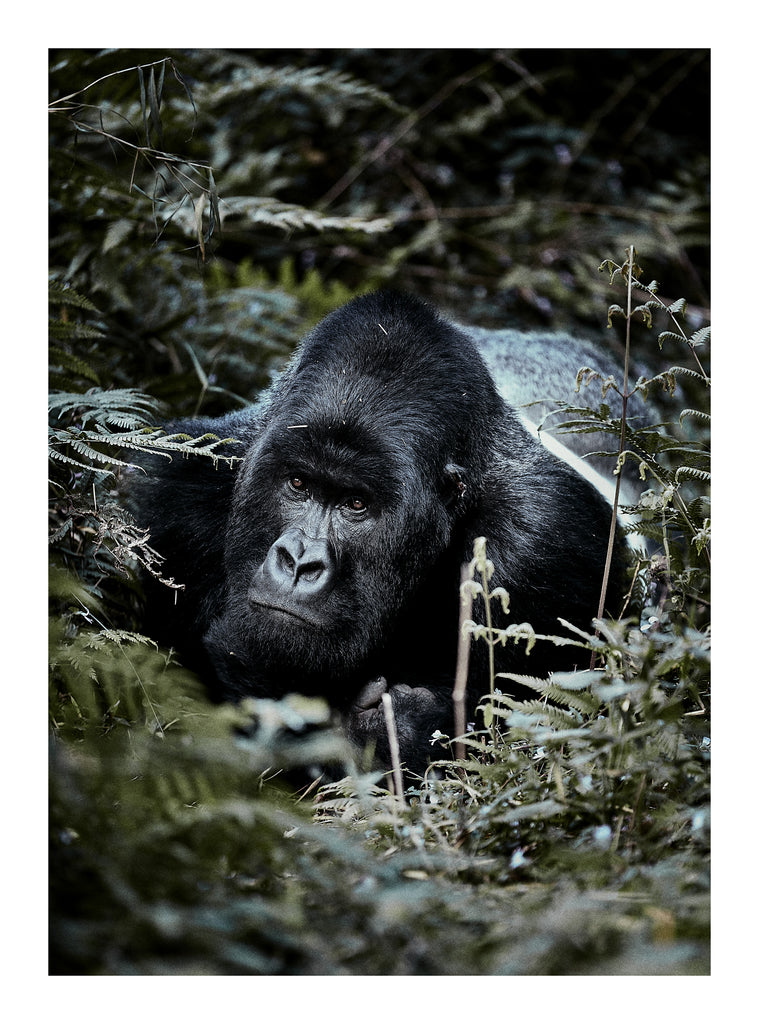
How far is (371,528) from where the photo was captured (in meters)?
2.67

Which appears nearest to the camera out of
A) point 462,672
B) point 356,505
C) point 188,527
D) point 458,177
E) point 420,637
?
point 462,672

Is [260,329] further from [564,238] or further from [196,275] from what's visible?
[564,238]

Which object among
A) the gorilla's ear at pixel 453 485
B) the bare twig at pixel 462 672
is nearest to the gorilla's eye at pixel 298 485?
the gorilla's ear at pixel 453 485

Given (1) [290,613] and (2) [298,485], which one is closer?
(1) [290,613]

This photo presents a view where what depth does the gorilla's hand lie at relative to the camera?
2.83 meters

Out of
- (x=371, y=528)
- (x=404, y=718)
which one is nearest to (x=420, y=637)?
(x=404, y=718)

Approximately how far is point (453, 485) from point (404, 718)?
0.68 meters

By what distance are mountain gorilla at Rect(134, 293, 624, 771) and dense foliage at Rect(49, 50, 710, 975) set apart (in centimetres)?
13

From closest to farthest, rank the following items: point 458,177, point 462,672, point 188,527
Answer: point 462,672, point 188,527, point 458,177

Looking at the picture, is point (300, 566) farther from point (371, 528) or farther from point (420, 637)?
point (420, 637)

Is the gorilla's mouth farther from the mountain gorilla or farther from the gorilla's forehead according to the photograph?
the gorilla's forehead
